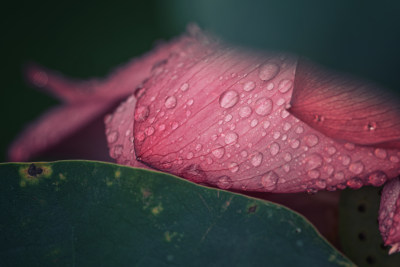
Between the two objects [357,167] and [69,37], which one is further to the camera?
[69,37]

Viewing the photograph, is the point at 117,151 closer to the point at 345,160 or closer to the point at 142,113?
the point at 142,113

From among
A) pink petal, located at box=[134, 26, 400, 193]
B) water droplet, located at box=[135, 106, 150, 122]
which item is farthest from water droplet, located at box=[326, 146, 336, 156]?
water droplet, located at box=[135, 106, 150, 122]

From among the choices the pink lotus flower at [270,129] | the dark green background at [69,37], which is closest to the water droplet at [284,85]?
the pink lotus flower at [270,129]

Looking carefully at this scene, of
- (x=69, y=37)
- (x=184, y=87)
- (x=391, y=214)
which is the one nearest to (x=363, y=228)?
(x=391, y=214)

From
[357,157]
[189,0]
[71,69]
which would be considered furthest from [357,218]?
[71,69]

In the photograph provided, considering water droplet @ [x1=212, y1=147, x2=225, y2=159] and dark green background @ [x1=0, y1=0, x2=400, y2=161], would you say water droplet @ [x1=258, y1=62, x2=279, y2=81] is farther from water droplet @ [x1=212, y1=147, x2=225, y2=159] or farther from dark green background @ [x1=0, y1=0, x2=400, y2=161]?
dark green background @ [x1=0, y1=0, x2=400, y2=161]

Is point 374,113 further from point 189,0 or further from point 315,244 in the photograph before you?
point 189,0

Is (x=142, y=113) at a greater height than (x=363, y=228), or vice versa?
(x=142, y=113)
